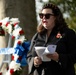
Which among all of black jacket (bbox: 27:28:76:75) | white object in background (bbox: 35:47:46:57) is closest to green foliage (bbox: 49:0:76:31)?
black jacket (bbox: 27:28:76:75)

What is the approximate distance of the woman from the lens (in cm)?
490

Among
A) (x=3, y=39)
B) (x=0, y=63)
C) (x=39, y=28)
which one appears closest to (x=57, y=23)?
(x=39, y=28)

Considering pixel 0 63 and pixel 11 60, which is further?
pixel 0 63

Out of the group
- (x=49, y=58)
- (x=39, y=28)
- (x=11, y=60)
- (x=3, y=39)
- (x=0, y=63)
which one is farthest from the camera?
(x=3, y=39)

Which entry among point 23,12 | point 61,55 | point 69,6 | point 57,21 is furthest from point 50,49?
point 69,6

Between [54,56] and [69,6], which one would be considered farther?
[69,6]

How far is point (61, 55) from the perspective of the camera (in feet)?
15.9

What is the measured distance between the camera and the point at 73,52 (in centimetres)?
496

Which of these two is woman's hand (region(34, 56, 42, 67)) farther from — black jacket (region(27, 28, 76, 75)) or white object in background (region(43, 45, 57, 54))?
white object in background (region(43, 45, 57, 54))

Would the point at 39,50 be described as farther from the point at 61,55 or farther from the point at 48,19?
the point at 48,19

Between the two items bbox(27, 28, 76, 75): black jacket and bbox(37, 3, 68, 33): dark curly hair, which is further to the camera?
bbox(37, 3, 68, 33): dark curly hair

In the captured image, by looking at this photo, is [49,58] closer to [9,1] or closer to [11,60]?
[11,60]

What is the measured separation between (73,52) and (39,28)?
564mm

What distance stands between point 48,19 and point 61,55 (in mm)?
527
